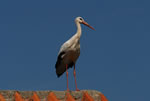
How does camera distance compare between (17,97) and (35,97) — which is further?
(35,97)

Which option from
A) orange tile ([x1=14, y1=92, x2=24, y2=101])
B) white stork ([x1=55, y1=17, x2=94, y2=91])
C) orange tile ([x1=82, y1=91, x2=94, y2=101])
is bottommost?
orange tile ([x1=82, y1=91, x2=94, y2=101])

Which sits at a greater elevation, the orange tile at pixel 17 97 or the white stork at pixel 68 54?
the white stork at pixel 68 54

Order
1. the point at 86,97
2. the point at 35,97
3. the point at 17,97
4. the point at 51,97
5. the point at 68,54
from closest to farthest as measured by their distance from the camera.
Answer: the point at 17,97 < the point at 35,97 < the point at 51,97 < the point at 86,97 < the point at 68,54

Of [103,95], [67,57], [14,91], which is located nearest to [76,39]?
[67,57]

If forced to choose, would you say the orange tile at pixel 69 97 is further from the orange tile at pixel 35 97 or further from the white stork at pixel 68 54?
the white stork at pixel 68 54

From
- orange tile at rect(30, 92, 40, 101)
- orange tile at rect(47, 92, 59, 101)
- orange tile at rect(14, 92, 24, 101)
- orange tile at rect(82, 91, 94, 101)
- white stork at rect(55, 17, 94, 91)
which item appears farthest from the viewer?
white stork at rect(55, 17, 94, 91)

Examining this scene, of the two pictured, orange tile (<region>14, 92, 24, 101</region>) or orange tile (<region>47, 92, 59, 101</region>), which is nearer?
orange tile (<region>14, 92, 24, 101</region>)

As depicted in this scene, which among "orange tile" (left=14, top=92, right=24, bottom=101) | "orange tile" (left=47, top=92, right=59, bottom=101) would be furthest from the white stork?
"orange tile" (left=14, top=92, right=24, bottom=101)

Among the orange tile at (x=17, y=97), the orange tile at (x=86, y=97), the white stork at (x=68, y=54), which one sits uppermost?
the white stork at (x=68, y=54)

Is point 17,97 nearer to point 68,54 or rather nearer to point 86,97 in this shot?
point 86,97

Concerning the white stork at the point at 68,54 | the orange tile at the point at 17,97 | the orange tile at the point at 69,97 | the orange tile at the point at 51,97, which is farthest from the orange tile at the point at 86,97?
the white stork at the point at 68,54

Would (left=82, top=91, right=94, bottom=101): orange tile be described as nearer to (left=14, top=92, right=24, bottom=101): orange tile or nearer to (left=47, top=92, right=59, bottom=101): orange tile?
(left=47, top=92, right=59, bottom=101): orange tile

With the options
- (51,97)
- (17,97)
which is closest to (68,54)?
(51,97)

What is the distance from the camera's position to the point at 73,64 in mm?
14867
